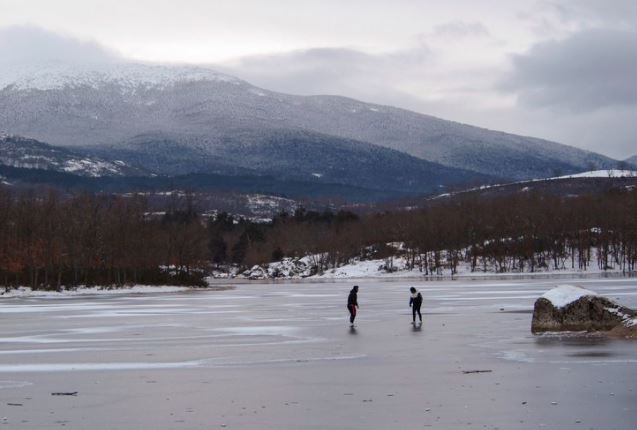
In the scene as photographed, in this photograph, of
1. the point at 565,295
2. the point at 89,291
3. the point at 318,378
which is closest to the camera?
the point at 318,378

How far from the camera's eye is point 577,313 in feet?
107

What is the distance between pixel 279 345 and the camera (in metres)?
31.1

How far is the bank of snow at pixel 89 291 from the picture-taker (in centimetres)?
9425

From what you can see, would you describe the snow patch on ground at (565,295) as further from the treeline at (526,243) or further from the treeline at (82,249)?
the treeline at (526,243)

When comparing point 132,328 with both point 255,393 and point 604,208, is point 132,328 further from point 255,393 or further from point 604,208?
point 604,208

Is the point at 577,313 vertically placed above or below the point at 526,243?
below

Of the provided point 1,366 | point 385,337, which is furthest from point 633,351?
point 1,366

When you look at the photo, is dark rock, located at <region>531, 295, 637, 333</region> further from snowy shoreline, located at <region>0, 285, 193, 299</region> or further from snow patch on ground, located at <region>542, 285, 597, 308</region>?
snowy shoreline, located at <region>0, 285, 193, 299</region>

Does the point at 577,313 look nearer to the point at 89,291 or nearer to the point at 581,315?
the point at 581,315

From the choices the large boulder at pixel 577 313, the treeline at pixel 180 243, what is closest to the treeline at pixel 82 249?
the treeline at pixel 180 243

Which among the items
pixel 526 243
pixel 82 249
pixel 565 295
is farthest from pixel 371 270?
pixel 565 295

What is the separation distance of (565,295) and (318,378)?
13906mm

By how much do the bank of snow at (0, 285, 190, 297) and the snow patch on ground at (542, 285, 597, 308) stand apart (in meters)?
69.1

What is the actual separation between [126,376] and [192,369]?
1912mm
